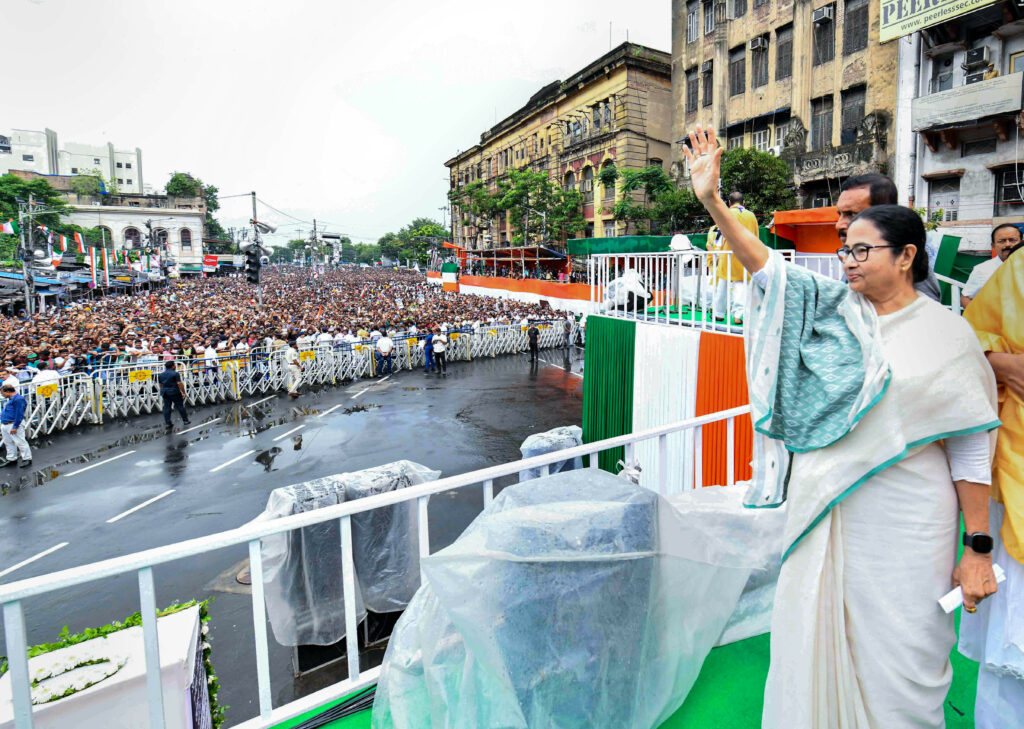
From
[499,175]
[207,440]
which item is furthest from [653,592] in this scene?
[499,175]

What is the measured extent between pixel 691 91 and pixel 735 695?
104 ft

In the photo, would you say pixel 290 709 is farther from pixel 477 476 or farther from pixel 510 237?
pixel 510 237

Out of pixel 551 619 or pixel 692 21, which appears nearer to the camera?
pixel 551 619

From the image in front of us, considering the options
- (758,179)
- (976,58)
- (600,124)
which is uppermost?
(600,124)

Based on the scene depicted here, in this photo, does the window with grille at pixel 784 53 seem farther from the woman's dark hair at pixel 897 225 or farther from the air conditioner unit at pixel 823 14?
the woman's dark hair at pixel 897 225

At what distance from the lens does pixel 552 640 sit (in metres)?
1.78

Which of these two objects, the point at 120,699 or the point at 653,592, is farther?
the point at 653,592

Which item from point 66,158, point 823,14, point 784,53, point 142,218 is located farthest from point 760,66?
point 66,158

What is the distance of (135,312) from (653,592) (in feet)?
96.5

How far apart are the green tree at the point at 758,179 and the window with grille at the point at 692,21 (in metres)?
11.3

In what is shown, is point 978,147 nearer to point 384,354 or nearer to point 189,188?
point 384,354

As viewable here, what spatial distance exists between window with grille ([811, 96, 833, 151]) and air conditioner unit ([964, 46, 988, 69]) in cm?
518

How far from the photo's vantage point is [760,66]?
2494cm

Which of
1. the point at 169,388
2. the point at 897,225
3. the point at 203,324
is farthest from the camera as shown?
the point at 203,324
